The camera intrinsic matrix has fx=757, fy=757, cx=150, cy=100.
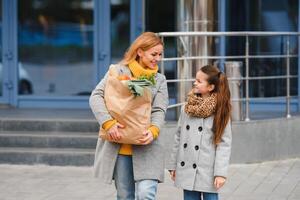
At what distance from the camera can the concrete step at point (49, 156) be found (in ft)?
31.2

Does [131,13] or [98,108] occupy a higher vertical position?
[131,13]

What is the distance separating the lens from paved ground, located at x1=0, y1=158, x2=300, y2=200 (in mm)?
7918

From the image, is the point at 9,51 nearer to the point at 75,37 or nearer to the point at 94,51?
the point at 75,37

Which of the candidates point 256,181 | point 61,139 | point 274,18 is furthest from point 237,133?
point 274,18

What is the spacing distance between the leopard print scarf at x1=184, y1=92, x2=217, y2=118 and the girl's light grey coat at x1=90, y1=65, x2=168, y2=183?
209 millimetres

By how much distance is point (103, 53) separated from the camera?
12445mm

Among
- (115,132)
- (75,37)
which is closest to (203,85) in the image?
(115,132)

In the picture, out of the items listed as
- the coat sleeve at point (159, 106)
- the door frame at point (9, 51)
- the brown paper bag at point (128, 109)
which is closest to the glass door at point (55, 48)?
the door frame at point (9, 51)

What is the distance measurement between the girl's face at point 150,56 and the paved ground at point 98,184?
8.59ft

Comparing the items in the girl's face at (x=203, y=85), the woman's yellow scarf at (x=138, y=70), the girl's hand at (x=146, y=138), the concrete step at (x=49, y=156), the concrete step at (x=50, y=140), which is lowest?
the concrete step at (x=49, y=156)

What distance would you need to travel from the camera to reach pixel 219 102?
5559mm

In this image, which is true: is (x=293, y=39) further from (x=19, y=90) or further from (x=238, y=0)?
(x=19, y=90)

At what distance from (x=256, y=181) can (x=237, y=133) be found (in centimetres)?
102

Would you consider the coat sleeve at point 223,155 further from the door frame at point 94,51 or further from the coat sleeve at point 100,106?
the door frame at point 94,51
